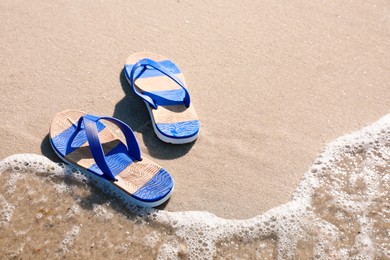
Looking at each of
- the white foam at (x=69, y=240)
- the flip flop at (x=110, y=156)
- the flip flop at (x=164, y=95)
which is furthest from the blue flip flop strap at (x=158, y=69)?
the white foam at (x=69, y=240)

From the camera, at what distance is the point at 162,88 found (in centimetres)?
321

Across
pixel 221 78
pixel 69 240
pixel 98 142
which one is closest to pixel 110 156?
pixel 98 142

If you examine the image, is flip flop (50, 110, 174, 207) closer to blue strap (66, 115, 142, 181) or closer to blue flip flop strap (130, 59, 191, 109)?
blue strap (66, 115, 142, 181)

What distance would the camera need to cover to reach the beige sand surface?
2.87 m

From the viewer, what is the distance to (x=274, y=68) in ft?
11.5

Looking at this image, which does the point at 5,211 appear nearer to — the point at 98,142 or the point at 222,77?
the point at 98,142

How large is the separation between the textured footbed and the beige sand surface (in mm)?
92

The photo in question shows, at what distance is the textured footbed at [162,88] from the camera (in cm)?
300

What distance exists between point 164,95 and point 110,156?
0.55 m

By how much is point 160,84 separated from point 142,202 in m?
0.88

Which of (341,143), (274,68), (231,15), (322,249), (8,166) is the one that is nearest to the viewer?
(322,249)

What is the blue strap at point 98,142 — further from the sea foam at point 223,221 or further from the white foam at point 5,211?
the white foam at point 5,211

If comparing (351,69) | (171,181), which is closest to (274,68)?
(351,69)

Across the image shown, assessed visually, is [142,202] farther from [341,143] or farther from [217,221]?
[341,143]
